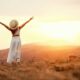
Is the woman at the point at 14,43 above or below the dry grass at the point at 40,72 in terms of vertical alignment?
above

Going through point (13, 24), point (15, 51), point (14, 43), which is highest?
point (13, 24)

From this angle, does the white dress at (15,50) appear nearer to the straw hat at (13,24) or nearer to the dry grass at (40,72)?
the straw hat at (13,24)

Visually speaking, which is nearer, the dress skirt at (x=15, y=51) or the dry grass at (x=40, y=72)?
Result: the dry grass at (x=40, y=72)

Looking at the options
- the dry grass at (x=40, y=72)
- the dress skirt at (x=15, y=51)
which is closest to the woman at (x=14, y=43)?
the dress skirt at (x=15, y=51)

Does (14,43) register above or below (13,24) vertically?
below

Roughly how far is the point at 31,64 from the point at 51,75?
128 cm

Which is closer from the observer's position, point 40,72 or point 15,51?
point 40,72

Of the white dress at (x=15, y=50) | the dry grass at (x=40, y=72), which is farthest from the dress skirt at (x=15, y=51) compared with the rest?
the dry grass at (x=40, y=72)

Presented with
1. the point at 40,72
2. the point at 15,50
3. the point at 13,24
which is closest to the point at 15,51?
the point at 15,50

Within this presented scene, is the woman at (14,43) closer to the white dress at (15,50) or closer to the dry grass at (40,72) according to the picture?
the white dress at (15,50)

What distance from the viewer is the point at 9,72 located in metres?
5.12

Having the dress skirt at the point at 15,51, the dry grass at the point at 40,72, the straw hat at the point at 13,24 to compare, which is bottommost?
the dry grass at the point at 40,72

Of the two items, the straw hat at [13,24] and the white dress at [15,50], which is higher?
the straw hat at [13,24]

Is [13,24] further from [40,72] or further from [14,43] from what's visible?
[40,72]
